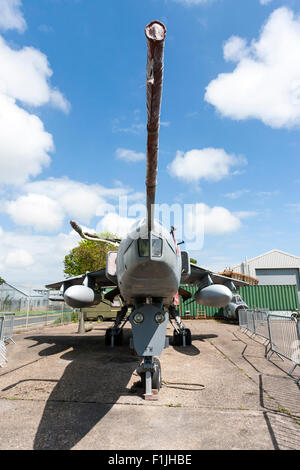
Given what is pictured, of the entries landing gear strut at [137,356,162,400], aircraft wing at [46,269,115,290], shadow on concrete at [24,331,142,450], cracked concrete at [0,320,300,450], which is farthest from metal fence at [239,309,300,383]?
aircraft wing at [46,269,115,290]

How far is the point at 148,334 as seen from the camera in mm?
4871

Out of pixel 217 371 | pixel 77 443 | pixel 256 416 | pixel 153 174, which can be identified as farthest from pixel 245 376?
pixel 153 174

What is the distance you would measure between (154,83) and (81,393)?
5.78 meters

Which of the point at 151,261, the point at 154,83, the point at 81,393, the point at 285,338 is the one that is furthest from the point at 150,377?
the point at 285,338

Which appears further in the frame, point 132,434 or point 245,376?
point 245,376

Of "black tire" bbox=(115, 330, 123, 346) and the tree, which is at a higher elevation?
the tree

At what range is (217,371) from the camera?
6.88 meters

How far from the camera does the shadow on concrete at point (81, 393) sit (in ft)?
11.6

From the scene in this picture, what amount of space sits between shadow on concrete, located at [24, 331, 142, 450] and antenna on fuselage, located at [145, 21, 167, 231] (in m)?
3.67

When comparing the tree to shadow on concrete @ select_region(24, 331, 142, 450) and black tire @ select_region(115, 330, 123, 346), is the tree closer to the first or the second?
black tire @ select_region(115, 330, 123, 346)

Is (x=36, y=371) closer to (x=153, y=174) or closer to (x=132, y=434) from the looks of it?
(x=132, y=434)

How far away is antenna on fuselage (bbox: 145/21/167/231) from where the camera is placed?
5.03 ft

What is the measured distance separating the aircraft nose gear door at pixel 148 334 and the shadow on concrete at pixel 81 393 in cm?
58
